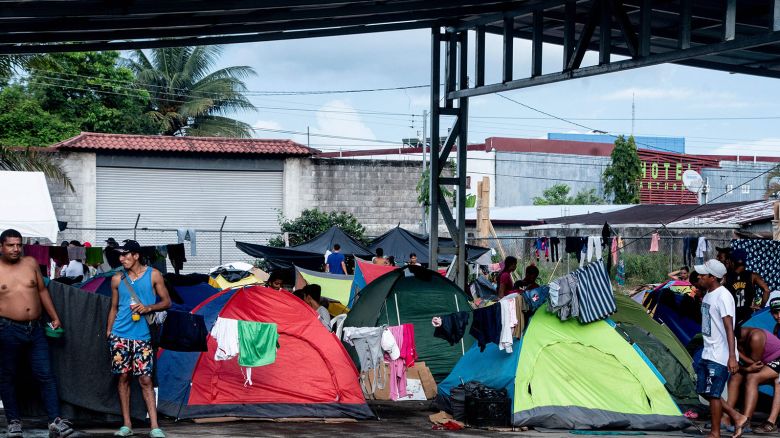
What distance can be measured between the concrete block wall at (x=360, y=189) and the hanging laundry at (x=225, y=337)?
21907 millimetres

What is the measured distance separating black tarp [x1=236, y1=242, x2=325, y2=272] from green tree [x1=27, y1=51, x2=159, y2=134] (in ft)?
59.6

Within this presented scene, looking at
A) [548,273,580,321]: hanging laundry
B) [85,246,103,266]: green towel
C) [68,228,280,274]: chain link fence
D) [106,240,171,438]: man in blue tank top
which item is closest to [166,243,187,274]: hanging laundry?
[85,246,103,266]: green towel

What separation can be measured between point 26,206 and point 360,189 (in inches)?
691

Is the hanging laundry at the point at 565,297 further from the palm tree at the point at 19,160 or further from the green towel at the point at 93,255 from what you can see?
the palm tree at the point at 19,160

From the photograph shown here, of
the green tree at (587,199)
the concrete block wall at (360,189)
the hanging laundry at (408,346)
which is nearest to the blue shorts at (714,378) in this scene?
the hanging laundry at (408,346)

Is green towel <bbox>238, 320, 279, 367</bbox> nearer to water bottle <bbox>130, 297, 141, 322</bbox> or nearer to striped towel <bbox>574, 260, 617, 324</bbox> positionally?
water bottle <bbox>130, 297, 141, 322</bbox>

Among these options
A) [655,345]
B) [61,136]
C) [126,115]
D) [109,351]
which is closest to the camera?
[109,351]

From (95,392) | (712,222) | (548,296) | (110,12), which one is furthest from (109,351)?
(712,222)

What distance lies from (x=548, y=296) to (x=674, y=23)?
6.14 meters

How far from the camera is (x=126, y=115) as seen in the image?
39.7 metres

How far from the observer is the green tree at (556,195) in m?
53.6

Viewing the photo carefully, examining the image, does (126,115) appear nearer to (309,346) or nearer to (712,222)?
(712,222)

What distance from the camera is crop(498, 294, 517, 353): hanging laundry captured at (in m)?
10.4

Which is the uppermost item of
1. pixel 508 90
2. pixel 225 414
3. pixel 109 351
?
pixel 508 90
